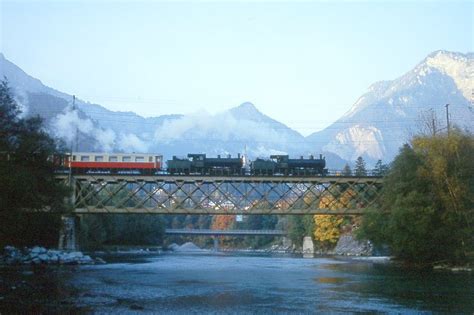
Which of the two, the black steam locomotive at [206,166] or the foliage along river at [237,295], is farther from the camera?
the black steam locomotive at [206,166]

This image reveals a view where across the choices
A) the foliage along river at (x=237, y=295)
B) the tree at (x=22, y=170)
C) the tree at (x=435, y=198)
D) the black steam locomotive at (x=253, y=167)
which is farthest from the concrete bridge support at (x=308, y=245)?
the foliage along river at (x=237, y=295)

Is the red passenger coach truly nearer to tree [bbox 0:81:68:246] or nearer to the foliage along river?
tree [bbox 0:81:68:246]

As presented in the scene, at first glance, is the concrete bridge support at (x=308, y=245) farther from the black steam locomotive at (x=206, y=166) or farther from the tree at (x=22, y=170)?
the tree at (x=22, y=170)

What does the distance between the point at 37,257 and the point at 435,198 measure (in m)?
36.4

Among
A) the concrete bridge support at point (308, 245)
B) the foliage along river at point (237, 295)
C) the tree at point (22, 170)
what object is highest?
the tree at point (22, 170)

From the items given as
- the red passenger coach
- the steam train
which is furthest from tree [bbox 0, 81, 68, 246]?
the steam train

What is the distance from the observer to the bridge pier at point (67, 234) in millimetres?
66062

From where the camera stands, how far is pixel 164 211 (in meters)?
64.1

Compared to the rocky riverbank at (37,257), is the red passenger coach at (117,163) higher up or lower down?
higher up

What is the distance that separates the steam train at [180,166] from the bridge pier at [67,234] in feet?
18.0

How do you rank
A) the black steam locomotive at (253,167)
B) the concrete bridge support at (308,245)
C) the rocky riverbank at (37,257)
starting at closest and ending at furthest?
the rocky riverbank at (37,257), the black steam locomotive at (253,167), the concrete bridge support at (308,245)

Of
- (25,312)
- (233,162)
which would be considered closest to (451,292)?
(25,312)

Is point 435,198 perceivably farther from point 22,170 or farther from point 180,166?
point 22,170

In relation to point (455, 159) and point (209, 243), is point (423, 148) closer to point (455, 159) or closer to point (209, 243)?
point (455, 159)
